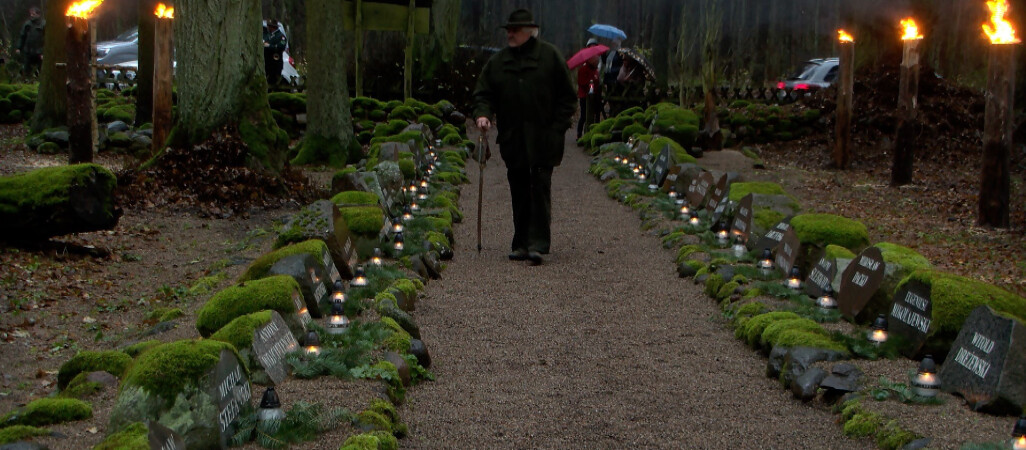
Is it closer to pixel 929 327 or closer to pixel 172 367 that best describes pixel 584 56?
pixel 929 327

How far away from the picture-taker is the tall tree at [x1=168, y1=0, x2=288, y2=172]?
13125 millimetres

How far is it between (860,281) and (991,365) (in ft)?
6.57

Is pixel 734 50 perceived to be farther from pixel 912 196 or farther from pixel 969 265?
pixel 969 265

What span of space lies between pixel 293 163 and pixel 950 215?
9071 millimetres

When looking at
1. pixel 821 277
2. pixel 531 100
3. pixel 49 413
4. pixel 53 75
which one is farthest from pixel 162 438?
pixel 53 75

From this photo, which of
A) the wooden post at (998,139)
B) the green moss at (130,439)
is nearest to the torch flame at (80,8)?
the green moss at (130,439)

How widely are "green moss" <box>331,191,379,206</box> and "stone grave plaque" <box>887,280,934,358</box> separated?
4.97 meters

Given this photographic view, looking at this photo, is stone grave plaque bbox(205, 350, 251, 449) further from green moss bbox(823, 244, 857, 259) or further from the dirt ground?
green moss bbox(823, 244, 857, 259)

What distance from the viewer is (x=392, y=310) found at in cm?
743

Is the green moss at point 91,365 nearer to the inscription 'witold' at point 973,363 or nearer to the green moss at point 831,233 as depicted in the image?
the inscription 'witold' at point 973,363

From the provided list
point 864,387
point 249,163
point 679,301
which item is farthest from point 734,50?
point 864,387

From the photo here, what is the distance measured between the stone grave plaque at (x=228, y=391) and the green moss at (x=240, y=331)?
19.6 inches

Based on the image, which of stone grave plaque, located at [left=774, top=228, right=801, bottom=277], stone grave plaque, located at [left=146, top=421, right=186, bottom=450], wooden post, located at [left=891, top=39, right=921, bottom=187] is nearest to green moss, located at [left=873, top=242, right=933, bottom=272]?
stone grave plaque, located at [left=774, top=228, right=801, bottom=277]

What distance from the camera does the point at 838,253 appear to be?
27.1 ft
